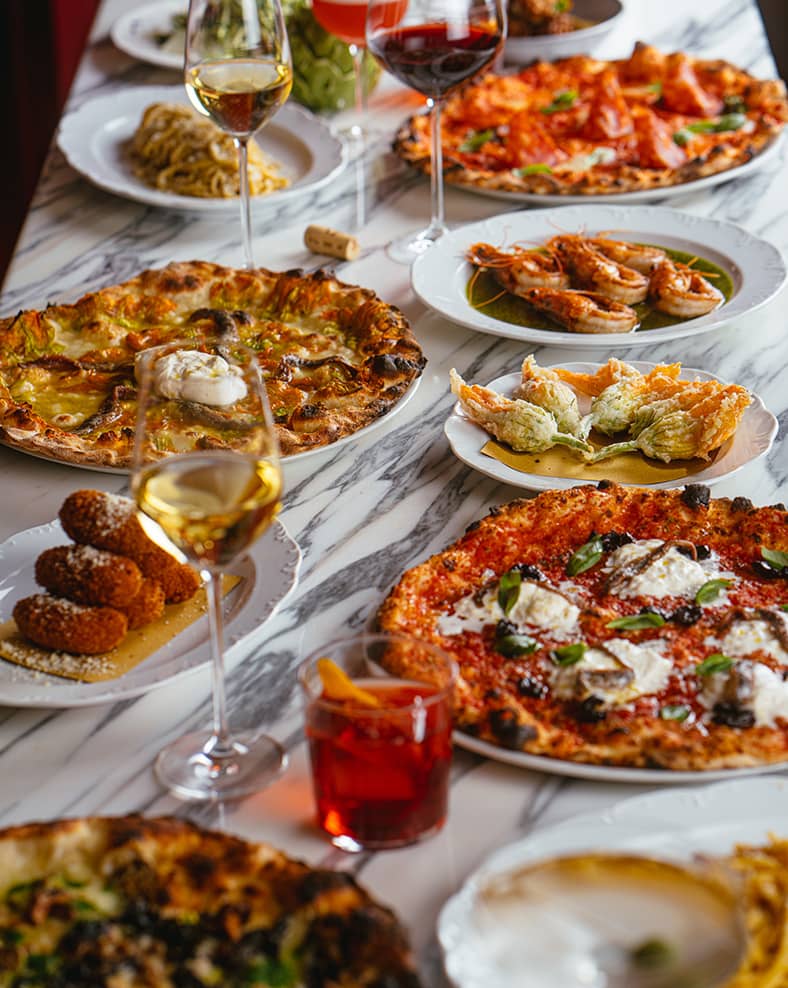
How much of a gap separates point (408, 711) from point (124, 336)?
1.48m

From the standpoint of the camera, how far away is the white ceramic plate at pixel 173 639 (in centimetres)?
158

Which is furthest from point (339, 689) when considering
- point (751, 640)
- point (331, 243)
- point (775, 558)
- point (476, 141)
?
point (476, 141)

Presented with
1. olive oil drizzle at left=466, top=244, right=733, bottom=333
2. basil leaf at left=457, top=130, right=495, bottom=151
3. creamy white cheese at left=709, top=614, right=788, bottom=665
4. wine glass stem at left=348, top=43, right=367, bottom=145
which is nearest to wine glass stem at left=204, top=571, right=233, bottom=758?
creamy white cheese at left=709, top=614, right=788, bottom=665

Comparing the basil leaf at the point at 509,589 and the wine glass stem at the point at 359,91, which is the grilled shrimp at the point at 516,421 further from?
the wine glass stem at the point at 359,91

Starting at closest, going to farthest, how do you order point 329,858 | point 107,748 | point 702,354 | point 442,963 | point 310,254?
point 442,963
point 329,858
point 107,748
point 702,354
point 310,254

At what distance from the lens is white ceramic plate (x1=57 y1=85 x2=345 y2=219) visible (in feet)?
10.2

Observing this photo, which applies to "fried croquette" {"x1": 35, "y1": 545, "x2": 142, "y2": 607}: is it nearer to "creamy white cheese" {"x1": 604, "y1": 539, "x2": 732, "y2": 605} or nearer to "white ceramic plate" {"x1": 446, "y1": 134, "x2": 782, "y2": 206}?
"creamy white cheese" {"x1": 604, "y1": 539, "x2": 732, "y2": 605}

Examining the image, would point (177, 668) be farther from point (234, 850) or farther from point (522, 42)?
point (522, 42)

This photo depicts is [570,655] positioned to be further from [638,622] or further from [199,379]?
[199,379]

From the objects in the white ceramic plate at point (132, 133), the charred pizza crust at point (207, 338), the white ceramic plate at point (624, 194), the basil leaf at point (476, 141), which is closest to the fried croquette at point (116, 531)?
the charred pizza crust at point (207, 338)

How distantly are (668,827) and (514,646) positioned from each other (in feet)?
1.11

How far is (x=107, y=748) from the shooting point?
1580 mm

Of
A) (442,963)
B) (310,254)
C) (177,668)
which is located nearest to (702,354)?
(310,254)

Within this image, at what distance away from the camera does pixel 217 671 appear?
4.87 ft
